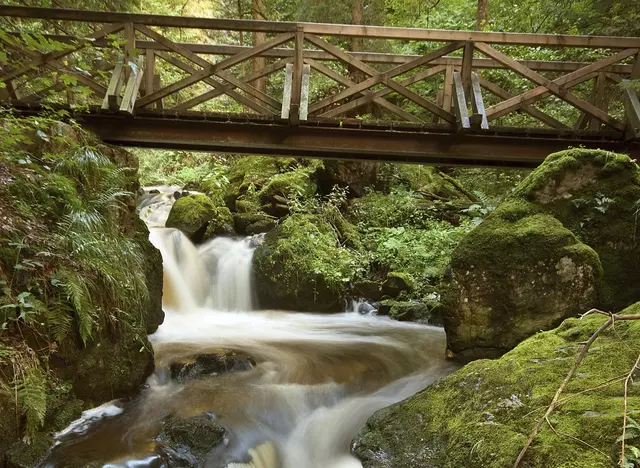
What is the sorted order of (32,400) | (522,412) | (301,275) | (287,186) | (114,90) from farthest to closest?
1. (287,186)
2. (301,275)
3. (114,90)
4. (32,400)
5. (522,412)

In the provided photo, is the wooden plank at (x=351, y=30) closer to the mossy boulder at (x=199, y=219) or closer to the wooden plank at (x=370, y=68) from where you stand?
the wooden plank at (x=370, y=68)

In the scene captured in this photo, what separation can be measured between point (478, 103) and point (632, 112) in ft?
7.15

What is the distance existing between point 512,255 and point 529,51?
9.57m

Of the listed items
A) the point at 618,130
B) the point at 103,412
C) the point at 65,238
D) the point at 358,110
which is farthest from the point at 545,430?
the point at 358,110

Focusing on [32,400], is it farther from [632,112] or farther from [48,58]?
[632,112]

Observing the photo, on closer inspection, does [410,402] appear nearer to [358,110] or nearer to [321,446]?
[321,446]

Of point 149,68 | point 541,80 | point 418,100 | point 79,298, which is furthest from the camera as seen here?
point 149,68

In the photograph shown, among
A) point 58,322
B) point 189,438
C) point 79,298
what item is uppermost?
point 79,298

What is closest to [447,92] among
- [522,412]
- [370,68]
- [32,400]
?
[370,68]

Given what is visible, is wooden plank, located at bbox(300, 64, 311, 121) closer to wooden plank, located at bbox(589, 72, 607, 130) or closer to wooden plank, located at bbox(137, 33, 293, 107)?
wooden plank, located at bbox(137, 33, 293, 107)

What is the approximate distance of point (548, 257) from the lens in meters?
4.86

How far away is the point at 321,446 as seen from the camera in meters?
3.96

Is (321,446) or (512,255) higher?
(512,255)

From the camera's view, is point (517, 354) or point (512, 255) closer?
point (517, 354)
